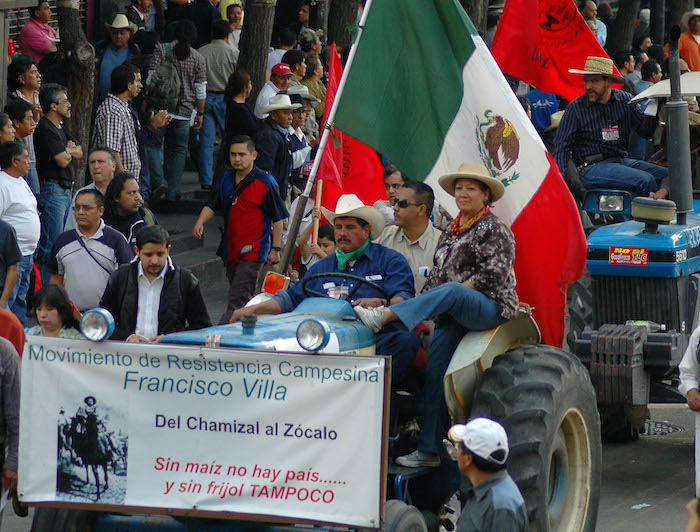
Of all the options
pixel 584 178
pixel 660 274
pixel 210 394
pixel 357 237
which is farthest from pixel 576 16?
pixel 210 394

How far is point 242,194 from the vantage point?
11.6 m

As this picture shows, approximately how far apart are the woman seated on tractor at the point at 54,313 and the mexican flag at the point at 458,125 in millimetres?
1943

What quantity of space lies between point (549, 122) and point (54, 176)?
7.54 metres

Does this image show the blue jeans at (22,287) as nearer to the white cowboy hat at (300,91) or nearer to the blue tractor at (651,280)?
the blue tractor at (651,280)

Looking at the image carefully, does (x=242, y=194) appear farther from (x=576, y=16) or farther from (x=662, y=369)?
(x=662, y=369)

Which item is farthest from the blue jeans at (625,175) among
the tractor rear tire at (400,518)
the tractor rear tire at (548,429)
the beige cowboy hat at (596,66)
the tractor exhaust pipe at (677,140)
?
the tractor rear tire at (400,518)

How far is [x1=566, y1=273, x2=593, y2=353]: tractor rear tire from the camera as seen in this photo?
9.83 m

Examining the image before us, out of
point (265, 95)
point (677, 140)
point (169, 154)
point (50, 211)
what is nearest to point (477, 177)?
point (677, 140)

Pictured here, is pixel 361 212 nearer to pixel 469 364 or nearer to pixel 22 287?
pixel 469 364

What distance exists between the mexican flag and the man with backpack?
8191mm

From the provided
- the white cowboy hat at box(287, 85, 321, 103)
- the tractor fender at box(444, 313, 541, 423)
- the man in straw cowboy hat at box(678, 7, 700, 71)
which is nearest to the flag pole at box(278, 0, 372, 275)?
the tractor fender at box(444, 313, 541, 423)

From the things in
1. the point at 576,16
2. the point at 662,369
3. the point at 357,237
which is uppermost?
the point at 576,16

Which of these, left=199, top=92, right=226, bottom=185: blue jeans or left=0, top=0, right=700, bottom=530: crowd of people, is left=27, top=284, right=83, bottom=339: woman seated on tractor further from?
left=199, top=92, right=226, bottom=185: blue jeans

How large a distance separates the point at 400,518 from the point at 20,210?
5.42 meters
